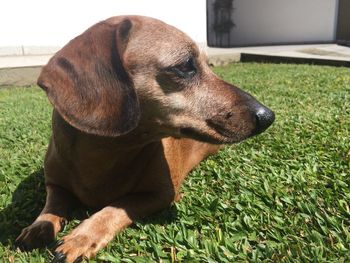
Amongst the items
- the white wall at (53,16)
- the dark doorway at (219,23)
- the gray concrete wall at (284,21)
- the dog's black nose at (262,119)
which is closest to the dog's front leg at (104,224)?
the dog's black nose at (262,119)

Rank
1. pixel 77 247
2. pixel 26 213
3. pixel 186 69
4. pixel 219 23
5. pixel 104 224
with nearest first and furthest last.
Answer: pixel 77 247 → pixel 104 224 → pixel 186 69 → pixel 26 213 → pixel 219 23

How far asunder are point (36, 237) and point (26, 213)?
1.45 ft

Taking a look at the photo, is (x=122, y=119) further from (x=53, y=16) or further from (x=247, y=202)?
(x=53, y=16)

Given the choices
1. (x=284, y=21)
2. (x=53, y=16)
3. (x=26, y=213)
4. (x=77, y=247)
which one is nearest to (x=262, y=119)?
(x=77, y=247)

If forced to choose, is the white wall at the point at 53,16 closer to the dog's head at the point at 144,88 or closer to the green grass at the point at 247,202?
the green grass at the point at 247,202

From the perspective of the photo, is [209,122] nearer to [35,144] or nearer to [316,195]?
[316,195]

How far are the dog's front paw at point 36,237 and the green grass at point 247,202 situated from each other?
53mm

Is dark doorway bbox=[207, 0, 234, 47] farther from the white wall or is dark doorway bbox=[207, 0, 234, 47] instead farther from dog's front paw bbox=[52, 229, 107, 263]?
dog's front paw bbox=[52, 229, 107, 263]

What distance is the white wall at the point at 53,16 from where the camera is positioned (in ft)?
26.9

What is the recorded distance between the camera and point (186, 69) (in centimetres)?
222

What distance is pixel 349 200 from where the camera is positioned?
2.25m

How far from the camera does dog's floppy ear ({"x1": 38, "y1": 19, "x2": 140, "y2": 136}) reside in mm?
1916

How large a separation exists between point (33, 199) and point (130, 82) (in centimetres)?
111

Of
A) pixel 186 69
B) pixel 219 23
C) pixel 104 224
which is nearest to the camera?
pixel 104 224
